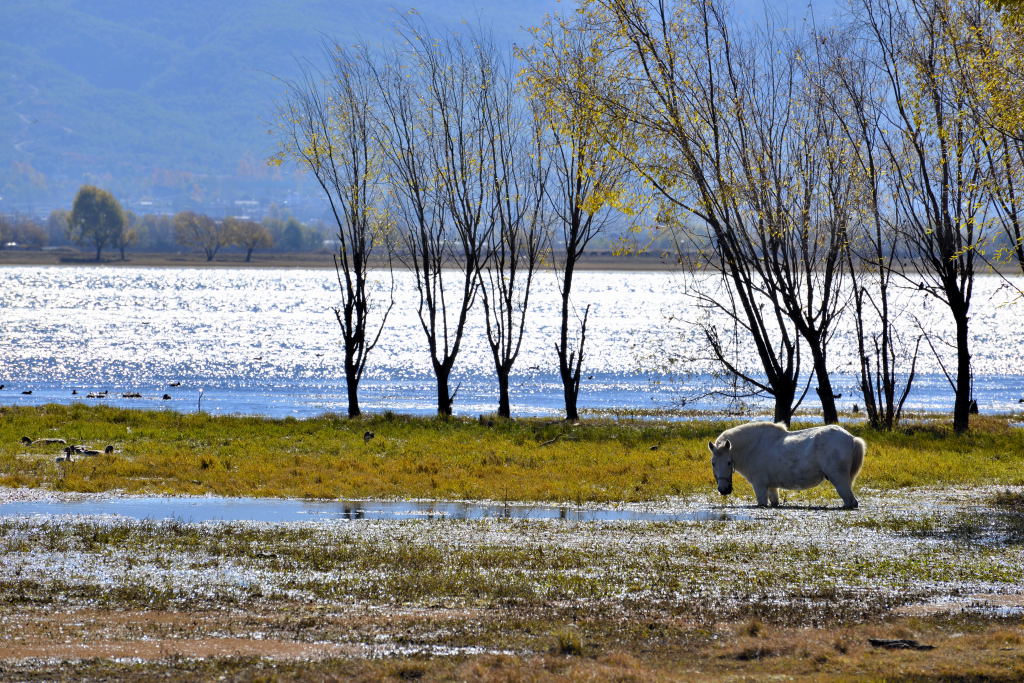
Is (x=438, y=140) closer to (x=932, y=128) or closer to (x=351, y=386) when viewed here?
(x=351, y=386)

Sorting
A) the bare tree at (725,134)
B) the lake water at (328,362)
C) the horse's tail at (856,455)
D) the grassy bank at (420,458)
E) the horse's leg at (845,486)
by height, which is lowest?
the lake water at (328,362)

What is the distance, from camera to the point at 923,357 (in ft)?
326

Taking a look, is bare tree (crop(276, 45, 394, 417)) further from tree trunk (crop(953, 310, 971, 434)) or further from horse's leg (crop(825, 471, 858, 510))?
horse's leg (crop(825, 471, 858, 510))

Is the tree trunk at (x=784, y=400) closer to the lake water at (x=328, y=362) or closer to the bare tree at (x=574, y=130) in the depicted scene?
the bare tree at (x=574, y=130)

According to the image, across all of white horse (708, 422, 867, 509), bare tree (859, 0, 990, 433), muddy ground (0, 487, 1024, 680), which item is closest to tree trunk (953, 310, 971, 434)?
bare tree (859, 0, 990, 433)

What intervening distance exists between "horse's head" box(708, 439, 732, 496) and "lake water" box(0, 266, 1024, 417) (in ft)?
62.9

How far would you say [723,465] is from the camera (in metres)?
20.5

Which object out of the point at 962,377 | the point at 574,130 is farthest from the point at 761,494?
the point at 574,130

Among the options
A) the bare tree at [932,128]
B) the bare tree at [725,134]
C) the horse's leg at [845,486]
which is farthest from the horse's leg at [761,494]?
the bare tree at [932,128]

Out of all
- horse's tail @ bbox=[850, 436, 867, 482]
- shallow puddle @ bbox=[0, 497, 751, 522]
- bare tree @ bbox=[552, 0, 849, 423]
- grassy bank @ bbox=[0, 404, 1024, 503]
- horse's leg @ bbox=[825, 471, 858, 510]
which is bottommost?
grassy bank @ bbox=[0, 404, 1024, 503]

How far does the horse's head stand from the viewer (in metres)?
20.4

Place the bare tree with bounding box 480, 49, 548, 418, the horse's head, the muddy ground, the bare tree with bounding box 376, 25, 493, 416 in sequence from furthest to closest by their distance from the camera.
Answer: the bare tree with bounding box 376, 25, 493, 416, the bare tree with bounding box 480, 49, 548, 418, the horse's head, the muddy ground

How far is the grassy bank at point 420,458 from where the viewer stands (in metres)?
22.0

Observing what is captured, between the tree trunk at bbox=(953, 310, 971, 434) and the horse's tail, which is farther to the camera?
the tree trunk at bbox=(953, 310, 971, 434)
